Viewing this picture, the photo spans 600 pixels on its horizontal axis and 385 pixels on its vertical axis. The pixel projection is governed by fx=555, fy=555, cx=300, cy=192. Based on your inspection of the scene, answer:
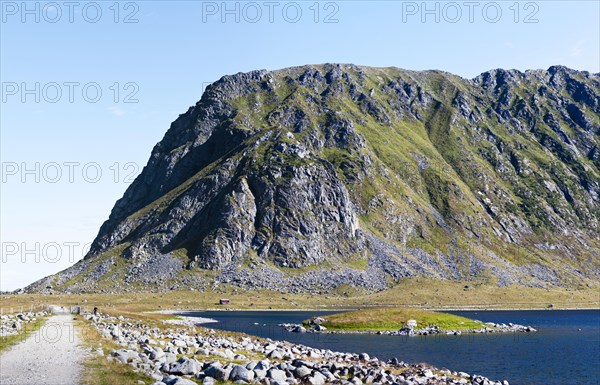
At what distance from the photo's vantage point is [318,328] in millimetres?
118500

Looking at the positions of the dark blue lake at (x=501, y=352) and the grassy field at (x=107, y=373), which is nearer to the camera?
the grassy field at (x=107, y=373)

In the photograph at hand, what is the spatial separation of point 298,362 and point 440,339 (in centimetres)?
6812

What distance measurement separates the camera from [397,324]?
11881 cm

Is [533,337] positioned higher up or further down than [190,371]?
further down

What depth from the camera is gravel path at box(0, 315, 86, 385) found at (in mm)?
31922

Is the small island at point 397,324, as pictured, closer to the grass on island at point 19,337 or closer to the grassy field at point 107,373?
the grass on island at point 19,337

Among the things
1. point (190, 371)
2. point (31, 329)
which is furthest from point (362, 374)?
point (31, 329)

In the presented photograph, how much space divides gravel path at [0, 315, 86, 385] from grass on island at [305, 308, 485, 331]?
73.0 m

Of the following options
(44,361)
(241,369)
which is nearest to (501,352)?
(241,369)

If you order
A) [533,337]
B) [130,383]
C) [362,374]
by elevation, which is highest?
[130,383]

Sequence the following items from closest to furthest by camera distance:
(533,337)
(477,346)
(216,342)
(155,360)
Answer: (155,360)
(216,342)
(477,346)
(533,337)

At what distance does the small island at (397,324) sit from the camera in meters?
116

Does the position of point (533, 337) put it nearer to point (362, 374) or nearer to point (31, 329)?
point (362, 374)

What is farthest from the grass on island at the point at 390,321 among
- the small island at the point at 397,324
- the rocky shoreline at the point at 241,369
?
the rocky shoreline at the point at 241,369
